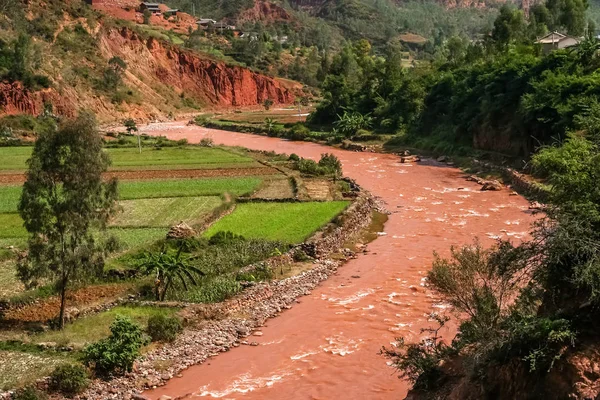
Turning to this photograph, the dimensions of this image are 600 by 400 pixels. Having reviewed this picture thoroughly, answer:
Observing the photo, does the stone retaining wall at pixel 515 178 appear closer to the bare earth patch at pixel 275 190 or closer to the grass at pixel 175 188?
the bare earth patch at pixel 275 190

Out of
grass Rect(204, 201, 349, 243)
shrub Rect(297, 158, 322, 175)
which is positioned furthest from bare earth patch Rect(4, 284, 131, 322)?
shrub Rect(297, 158, 322, 175)

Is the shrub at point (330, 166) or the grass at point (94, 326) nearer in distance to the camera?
the grass at point (94, 326)

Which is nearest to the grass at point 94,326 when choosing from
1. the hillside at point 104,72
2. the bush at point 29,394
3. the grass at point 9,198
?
the bush at point 29,394

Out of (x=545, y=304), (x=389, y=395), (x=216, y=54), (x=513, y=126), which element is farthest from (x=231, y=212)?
(x=216, y=54)

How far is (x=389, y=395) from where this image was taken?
16.5 m

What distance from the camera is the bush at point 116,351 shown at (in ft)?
54.0

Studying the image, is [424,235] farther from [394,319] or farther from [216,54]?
[216,54]

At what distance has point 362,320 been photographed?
2162 centimetres

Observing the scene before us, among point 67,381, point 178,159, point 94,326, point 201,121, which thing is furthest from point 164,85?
point 67,381

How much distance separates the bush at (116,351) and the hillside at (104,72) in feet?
205

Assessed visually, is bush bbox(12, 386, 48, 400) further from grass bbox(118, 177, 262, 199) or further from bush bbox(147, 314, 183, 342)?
grass bbox(118, 177, 262, 199)

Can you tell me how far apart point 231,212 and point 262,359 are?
1650 cm

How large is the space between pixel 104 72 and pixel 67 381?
8326 centimetres

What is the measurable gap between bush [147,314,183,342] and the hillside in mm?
61318
